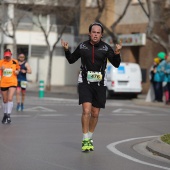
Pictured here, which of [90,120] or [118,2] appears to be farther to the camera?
[118,2]

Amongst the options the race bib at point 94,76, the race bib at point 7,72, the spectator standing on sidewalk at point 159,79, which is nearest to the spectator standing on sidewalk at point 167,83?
the spectator standing on sidewalk at point 159,79

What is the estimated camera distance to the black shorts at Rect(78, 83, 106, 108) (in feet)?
35.3

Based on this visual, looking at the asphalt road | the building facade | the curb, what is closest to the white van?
the building facade

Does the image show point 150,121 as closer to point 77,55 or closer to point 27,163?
point 77,55

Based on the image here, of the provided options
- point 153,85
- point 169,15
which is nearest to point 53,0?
point 169,15

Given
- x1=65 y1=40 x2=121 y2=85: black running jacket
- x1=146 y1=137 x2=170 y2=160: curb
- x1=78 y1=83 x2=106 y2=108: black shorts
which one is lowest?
x1=146 y1=137 x2=170 y2=160: curb

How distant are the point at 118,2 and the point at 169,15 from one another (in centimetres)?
652

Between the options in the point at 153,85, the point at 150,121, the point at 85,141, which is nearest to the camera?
the point at 85,141

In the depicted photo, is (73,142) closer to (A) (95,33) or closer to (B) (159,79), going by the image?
(A) (95,33)

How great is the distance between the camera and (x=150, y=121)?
58.5 ft

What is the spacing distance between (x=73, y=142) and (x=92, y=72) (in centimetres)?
198

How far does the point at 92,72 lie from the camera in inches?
423

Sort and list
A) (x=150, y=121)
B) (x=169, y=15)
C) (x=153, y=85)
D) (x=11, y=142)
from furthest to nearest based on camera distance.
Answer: (x=169, y=15), (x=153, y=85), (x=150, y=121), (x=11, y=142)

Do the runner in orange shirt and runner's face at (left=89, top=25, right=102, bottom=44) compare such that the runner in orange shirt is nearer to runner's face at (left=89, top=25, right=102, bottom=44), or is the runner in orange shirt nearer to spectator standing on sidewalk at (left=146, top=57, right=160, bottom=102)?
runner's face at (left=89, top=25, right=102, bottom=44)
